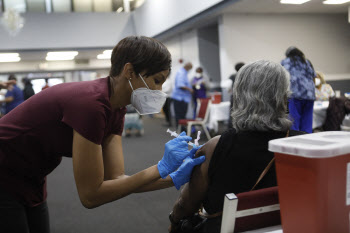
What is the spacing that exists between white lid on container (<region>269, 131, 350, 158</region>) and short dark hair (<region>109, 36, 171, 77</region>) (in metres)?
0.52

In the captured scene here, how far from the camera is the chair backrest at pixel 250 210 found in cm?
87

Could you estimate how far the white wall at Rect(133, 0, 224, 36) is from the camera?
22.8ft

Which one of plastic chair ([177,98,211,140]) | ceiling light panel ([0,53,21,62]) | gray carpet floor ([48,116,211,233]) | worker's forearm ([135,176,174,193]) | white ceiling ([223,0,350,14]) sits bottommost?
gray carpet floor ([48,116,211,233])

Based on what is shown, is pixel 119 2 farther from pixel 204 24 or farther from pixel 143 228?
pixel 143 228

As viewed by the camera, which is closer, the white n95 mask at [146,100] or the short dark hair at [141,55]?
the short dark hair at [141,55]

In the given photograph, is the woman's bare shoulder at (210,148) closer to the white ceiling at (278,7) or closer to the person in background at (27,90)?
the white ceiling at (278,7)

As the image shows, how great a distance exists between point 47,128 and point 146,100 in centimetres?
37

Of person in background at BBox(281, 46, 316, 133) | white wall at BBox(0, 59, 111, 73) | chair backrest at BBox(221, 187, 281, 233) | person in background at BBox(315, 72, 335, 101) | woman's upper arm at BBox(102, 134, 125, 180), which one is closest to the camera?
chair backrest at BBox(221, 187, 281, 233)

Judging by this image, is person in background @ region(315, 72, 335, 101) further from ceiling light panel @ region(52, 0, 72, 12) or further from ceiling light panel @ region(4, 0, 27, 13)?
ceiling light panel @ region(4, 0, 27, 13)

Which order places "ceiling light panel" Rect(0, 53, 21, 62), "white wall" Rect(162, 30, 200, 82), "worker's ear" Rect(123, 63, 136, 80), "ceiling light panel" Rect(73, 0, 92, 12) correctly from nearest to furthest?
"worker's ear" Rect(123, 63, 136, 80) → "white wall" Rect(162, 30, 200, 82) → "ceiling light panel" Rect(73, 0, 92, 12) → "ceiling light panel" Rect(0, 53, 21, 62)

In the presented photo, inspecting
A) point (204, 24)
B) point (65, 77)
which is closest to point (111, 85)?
point (204, 24)

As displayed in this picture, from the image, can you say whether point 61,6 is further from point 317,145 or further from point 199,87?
point 317,145

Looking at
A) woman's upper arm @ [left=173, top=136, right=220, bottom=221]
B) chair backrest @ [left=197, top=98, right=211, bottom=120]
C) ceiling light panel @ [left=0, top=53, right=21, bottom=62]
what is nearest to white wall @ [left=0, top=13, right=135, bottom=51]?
ceiling light panel @ [left=0, top=53, right=21, bottom=62]

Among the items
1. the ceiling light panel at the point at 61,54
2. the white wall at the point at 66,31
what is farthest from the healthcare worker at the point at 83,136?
the ceiling light panel at the point at 61,54
